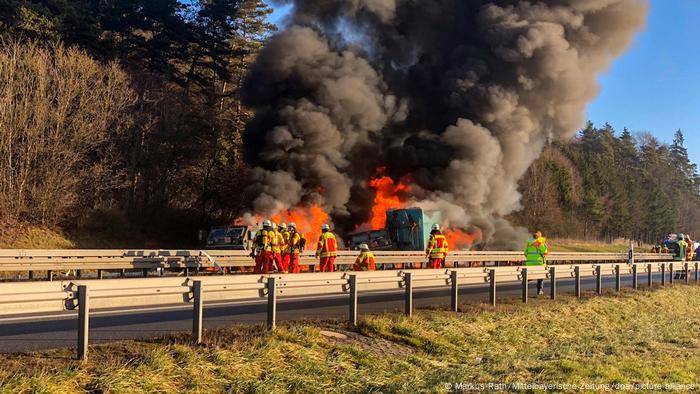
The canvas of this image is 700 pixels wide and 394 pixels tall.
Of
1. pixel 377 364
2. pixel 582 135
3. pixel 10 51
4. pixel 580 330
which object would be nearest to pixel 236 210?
pixel 10 51

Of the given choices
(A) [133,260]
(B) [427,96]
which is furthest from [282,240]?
(B) [427,96]

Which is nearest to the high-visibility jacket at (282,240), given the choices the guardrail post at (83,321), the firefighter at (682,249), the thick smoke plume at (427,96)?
the guardrail post at (83,321)

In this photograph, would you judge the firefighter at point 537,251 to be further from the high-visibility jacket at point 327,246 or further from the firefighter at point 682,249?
the firefighter at point 682,249

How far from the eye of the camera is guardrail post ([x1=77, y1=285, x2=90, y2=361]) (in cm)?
565

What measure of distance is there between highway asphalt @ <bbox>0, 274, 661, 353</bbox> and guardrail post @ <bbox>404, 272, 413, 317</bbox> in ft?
2.51

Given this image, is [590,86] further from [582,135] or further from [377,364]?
[582,135]

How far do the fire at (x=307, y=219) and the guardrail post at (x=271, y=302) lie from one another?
61.6ft

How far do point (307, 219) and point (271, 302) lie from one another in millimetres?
21337

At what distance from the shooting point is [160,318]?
921 centimetres

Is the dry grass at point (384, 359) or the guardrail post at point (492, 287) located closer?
the dry grass at point (384, 359)

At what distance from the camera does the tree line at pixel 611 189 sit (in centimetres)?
6306

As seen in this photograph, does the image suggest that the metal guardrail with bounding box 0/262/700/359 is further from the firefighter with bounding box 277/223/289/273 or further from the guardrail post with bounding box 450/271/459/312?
the firefighter with bounding box 277/223/289/273

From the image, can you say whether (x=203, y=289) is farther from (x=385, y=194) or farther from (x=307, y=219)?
(x=385, y=194)

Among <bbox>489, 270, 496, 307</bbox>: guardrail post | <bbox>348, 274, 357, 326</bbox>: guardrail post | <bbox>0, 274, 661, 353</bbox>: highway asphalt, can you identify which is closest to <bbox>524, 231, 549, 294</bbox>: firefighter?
<bbox>0, 274, 661, 353</bbox>: highway asphalt
